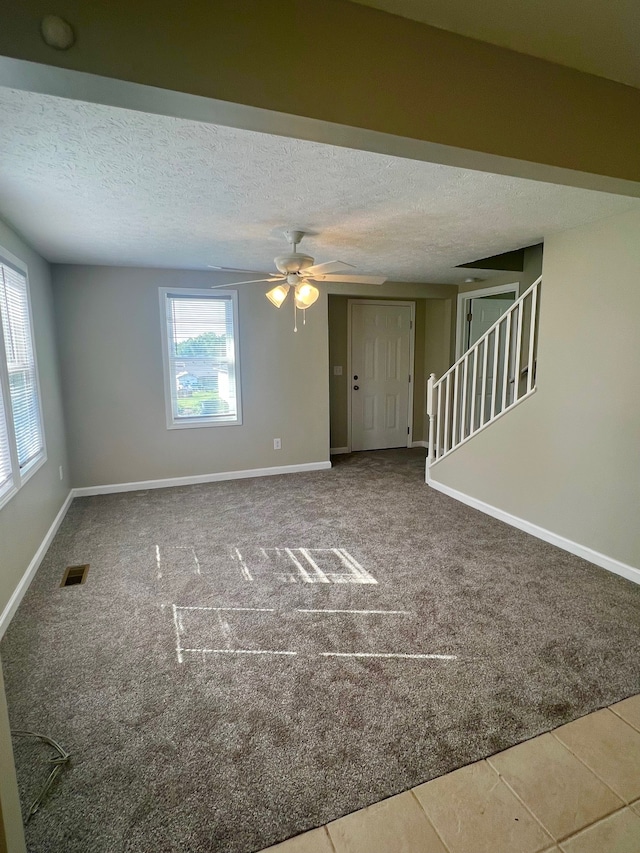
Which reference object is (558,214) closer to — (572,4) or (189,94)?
(572,4)

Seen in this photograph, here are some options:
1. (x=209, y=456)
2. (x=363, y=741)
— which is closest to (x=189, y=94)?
(x=363, y=741)

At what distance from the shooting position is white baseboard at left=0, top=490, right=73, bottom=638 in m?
2.34

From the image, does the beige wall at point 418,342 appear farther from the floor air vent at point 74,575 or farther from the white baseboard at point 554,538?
the floor air vent at point 74,575

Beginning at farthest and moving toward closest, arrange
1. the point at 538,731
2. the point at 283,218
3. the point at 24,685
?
the point at 283,218
the point at 24,685
the point at 538,731

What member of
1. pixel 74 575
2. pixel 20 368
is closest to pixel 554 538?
pixel 74 575

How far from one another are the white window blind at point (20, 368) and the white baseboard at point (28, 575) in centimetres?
62

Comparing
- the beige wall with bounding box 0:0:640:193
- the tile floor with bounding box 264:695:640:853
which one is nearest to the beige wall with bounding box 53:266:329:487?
the beige wall with bounding box 0:0:640:193

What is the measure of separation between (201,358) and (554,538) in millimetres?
3751

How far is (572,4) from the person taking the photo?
1.22 meters

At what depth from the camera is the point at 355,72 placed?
1230mm

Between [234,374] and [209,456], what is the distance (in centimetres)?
97

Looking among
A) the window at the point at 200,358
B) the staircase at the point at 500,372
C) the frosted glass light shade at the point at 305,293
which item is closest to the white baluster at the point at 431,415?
the staircase at the point at 500,372

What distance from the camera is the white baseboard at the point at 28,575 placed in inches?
92.0

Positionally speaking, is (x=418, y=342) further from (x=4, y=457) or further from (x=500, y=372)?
(x=4, y=457)
